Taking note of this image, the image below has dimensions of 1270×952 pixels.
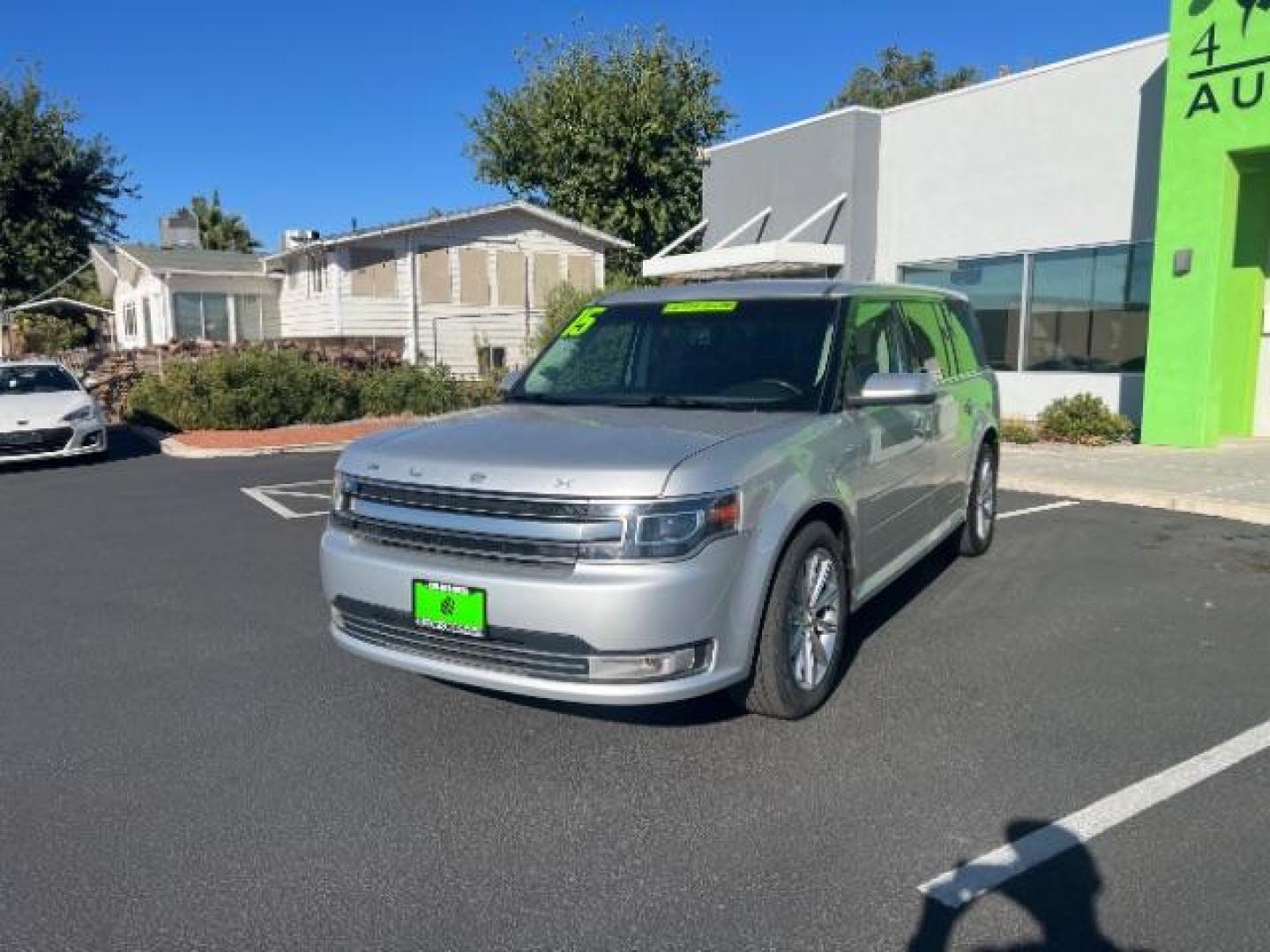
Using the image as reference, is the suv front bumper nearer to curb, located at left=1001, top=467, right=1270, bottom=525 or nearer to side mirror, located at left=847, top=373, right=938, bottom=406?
side mirror, located at left=847, top=373, right=938, bottom=406

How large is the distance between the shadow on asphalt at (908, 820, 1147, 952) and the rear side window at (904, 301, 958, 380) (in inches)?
124

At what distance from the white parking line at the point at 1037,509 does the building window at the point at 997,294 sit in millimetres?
6261

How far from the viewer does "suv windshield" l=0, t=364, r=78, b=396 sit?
1352 cm

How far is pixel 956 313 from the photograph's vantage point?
21.8ft

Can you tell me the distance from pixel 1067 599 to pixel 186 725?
16.1ft

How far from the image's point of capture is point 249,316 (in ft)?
99.2

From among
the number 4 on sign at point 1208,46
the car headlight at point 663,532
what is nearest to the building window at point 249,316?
the number 4 on sign at point 1208,46

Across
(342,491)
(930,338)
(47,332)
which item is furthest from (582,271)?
(342,491)

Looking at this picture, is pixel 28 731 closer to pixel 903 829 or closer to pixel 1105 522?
pixel 903 829

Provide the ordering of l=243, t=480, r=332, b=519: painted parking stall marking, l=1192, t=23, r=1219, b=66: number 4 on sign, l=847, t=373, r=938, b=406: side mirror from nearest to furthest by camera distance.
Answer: l=847, t=373, r=938, b=406: side mirror → l=243, t=480, r=332, b=519: painted parking stall marking → l=1192, t=23, r=1219, b=66: number 4 on sign

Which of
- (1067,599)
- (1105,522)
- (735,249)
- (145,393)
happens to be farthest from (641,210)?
(1067,599)

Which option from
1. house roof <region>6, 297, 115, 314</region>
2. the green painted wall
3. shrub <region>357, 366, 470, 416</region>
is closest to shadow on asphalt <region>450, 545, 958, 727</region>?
the green painted wall

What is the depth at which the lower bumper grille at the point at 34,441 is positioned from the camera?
39.7 feet

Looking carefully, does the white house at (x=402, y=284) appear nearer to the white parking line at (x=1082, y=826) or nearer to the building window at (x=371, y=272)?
the building window at (x=371, y=272)
